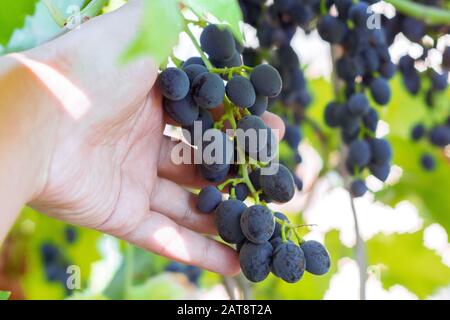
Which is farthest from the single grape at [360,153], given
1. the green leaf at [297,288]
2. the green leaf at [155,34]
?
the green leaf at [155,34]

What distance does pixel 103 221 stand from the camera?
1.02 metres

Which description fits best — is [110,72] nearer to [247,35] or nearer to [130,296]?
[247,35]

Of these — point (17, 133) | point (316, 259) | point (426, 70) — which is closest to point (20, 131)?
point (17, 133)

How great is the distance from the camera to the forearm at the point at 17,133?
81 cm

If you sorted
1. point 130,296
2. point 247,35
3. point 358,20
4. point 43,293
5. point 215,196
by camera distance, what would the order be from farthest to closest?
1. point 43,293
2. point 130,296
3. point 247,35
4. point 358,20
5. point 215,196

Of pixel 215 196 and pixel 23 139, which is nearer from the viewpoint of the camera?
pixel 23 139

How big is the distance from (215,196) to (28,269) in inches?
48.7

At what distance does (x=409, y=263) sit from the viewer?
70.0 inches

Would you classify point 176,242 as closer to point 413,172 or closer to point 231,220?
point 231,220

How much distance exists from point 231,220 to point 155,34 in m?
0.50

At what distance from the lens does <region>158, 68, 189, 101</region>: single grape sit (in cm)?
88

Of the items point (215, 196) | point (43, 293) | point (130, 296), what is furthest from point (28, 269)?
point (215, 196)

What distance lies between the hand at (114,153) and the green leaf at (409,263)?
0.89 metres

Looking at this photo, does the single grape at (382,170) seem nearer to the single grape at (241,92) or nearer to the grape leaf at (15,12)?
the single grape at (241,92)
